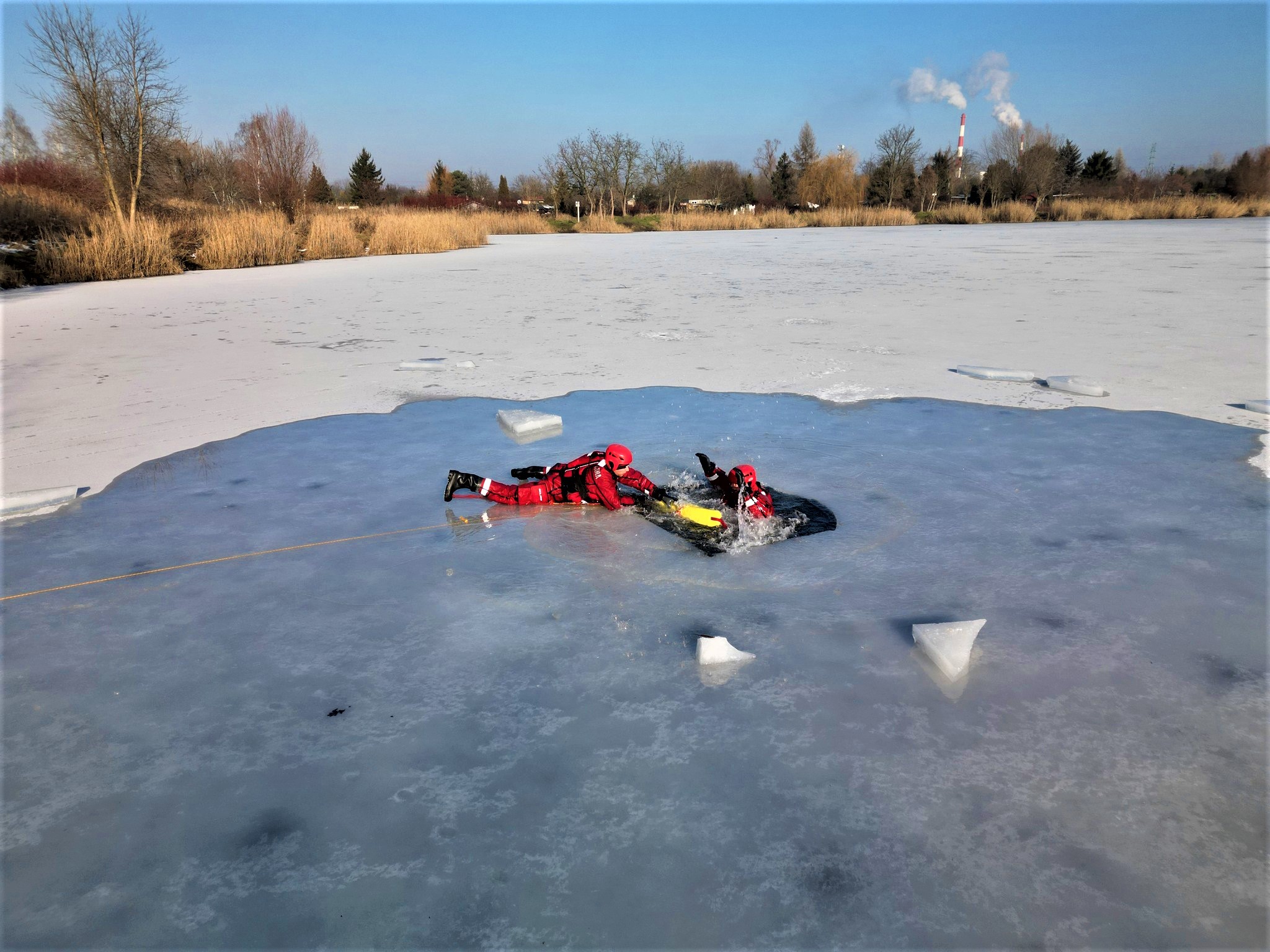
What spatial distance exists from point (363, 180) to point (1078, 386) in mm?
49979

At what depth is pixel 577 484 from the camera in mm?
3285

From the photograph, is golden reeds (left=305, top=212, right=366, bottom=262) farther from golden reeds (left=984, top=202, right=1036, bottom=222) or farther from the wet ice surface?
golden reeds (left=984, top=202, right=1036, bottom=222)

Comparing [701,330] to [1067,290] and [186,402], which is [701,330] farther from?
[1067,290]

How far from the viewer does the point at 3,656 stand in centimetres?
226

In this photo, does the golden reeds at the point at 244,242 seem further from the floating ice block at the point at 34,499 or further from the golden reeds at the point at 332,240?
the floating ice block at the point at 34,499

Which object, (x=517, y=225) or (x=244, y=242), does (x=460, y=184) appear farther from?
(x=244, y=242)

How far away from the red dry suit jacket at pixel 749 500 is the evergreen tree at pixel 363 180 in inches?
1850

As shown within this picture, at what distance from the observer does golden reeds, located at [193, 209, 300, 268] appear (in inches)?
558

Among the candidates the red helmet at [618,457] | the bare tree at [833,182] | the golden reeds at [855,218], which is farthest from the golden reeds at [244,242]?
the bare tree at [833,182]

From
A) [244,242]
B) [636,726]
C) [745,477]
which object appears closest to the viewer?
[636,726]

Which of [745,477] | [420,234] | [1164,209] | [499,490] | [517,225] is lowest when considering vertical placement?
[499,490]

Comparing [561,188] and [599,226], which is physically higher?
[561,188]

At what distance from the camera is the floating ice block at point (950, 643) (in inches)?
83.0

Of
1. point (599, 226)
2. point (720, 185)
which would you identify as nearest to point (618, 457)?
point (599, 226)
